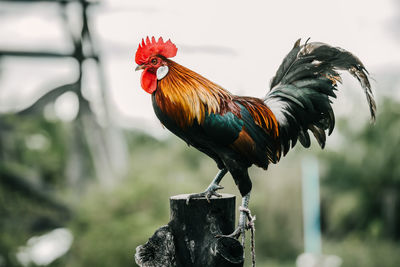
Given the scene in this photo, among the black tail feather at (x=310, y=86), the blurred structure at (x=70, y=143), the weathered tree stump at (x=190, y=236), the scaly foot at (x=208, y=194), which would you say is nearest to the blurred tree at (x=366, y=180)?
the blurred structure at (x=70, y=143)

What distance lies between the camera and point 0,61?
7.92m

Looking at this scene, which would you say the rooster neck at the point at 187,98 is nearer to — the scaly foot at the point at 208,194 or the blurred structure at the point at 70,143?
the scaly foot at the point at 208,194

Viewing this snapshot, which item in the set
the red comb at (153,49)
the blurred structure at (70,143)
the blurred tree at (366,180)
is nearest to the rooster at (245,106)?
the red comb at (153,49)

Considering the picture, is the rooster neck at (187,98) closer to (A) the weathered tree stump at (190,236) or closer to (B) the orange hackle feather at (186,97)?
(B) the orange hackle feather at (186,97)

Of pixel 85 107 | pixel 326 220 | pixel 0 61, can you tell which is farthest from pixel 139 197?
pixel 326 220

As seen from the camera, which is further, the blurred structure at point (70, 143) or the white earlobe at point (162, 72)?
the blurred structure at point (70, 143)

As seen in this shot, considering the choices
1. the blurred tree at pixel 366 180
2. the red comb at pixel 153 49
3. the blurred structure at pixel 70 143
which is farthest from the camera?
the blurred tree at pixel 366 180

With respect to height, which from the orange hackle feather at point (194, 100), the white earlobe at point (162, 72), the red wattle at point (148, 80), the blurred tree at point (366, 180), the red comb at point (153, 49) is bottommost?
the blurred tree at point (366, 180)

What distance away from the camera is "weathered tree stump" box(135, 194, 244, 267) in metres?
1.88

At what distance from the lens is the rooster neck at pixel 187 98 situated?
1.88 meters

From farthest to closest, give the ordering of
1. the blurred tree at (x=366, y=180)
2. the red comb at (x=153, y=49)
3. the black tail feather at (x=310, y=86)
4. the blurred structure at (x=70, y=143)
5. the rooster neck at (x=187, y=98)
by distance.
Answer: the blurred tree at (x=366, y=180)
the blurred structure at (x=70, y=143)
the black tail feather at (x=310, y=86)
the red comb at (x=153, y=49)
the rooster neck at (x=187, y=98)

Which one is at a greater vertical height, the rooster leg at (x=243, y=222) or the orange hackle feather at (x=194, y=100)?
the orange hackle feather at (x=194, y=100)

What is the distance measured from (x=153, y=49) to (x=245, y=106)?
501 mm

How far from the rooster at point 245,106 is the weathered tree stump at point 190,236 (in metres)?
0.06
